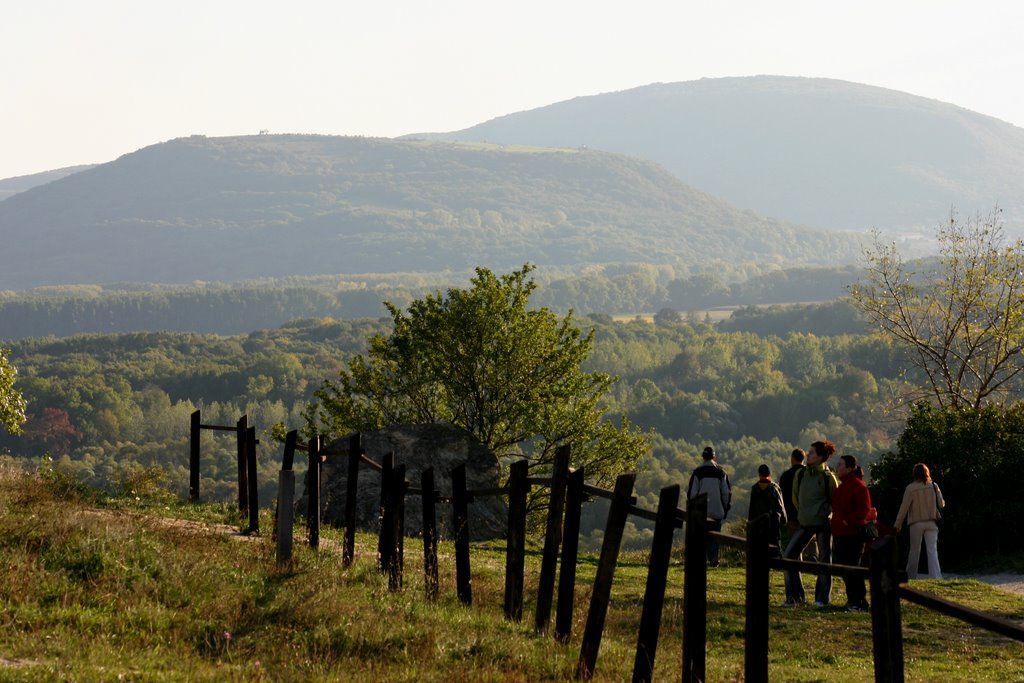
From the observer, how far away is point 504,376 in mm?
35438

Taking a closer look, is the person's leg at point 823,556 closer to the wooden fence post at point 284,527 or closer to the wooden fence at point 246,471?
the wooden fence post at point 284,527

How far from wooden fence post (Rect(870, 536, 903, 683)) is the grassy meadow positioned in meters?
3.34

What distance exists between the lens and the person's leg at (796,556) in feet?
52.3

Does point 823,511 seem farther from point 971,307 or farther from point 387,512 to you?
point 971,307

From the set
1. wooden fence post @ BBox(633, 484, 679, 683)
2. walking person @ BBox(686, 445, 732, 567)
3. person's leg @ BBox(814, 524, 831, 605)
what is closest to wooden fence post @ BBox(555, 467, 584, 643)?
wooden fence post @ BBox(633, 484, 679, 683)

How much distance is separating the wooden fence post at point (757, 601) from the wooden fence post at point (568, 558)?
3.11 metres

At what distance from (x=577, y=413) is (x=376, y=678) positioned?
26.6 m

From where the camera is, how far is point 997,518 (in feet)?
83.1

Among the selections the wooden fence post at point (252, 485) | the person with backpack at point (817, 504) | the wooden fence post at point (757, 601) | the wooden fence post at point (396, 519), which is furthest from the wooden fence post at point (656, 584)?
the wooden fence post at point (252, 485)

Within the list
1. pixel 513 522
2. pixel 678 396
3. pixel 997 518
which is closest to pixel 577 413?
pixel 997 518

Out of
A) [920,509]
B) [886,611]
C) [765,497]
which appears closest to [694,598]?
[886,611]

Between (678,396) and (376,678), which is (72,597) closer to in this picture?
(376,678)

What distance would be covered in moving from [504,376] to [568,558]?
946 inches

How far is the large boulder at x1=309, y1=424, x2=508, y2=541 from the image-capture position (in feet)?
82.0
